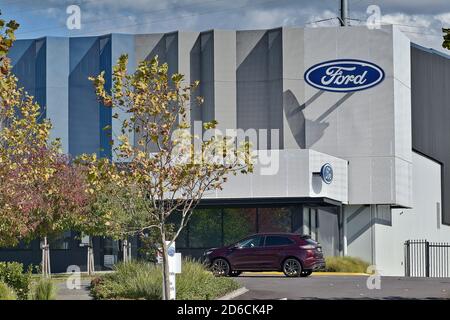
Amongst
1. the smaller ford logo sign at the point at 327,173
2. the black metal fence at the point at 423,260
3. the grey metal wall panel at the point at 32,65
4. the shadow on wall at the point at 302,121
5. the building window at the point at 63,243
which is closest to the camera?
the smaller ford logo sign at the point at 327,173

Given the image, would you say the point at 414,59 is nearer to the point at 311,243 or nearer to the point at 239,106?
the point at 239,106

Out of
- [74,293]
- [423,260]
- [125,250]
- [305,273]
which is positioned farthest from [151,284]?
[423,260]

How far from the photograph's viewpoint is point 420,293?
29.0 meters

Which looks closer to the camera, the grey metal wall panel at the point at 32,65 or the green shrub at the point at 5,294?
the green shrub at the point at 5,294

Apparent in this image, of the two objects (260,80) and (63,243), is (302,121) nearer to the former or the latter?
(260,80)

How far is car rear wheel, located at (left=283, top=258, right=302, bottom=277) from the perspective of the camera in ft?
120

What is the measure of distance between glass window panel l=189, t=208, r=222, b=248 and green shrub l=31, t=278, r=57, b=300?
24607 mm

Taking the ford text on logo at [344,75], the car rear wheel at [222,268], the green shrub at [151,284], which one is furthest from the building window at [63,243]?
the green shrub at [151,284]

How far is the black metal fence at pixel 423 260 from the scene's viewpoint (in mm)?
55312

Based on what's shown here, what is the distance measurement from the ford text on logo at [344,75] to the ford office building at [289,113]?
0.17ft

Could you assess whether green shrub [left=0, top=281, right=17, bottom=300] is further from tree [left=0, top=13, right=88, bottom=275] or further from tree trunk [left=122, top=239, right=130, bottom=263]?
tree trunk [left=122, top=239, right=130, bottom=263]

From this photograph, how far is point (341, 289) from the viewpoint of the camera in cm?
3039

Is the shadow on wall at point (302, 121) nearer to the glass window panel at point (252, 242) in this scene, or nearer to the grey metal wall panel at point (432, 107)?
the grey metal wall panel at point (432, 107)

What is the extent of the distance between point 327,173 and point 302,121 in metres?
4.37
